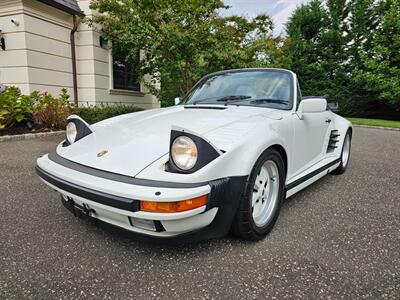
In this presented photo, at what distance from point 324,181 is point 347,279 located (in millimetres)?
2126

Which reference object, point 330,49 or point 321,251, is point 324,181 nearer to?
point 321,251

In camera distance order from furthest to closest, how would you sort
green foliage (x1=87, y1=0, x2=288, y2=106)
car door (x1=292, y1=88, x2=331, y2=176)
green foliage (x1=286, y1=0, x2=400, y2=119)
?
green foliage (x1=286, y1=0, x2=400, y2=119) → green foliage (x1=87, y1=0, x2=288, y2=106) → car door (x1=292, y1=88, x2=331, y2=176)

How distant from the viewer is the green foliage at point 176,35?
725 cm

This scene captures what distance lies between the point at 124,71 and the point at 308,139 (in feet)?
27.3

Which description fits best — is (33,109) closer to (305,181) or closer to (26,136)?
(26,136)

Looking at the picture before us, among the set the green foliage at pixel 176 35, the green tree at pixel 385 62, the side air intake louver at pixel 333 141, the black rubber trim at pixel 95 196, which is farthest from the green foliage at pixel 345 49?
the black rubber trim at pixel 95 196

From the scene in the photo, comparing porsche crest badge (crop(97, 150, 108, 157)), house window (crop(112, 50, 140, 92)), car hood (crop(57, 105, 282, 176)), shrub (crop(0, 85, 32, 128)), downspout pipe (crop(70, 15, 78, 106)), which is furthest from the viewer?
house window (crop(112, 50, 140, 92))

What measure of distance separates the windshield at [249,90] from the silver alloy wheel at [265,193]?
0.70 metres

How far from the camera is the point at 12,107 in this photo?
19.5ft

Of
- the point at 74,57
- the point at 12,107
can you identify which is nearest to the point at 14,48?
the point at 74,57

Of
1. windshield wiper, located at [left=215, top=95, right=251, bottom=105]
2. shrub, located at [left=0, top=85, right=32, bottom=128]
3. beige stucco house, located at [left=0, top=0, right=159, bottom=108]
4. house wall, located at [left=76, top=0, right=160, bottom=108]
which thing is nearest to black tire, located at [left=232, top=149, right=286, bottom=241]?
windshield wiper, located at [left=215, top=95, right=251, bottom=105]

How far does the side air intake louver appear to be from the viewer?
3.30 meters

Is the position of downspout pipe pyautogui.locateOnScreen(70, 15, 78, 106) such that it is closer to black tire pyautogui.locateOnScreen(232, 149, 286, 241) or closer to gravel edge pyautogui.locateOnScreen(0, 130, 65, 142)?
gravel edge pyautogui.locateOnScreen(0, 130, 65, 142)

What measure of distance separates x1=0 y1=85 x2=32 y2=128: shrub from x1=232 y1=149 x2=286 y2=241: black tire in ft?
19.0
